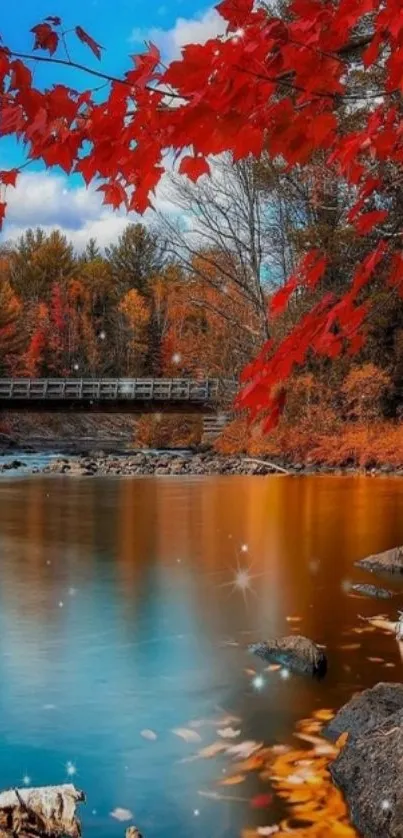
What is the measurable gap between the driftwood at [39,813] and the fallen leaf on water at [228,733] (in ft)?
3.85

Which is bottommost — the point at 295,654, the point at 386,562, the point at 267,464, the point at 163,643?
the point at 163,643

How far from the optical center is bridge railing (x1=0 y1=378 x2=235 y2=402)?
4200cm

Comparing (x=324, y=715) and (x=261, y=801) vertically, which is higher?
(x=324, y=715)

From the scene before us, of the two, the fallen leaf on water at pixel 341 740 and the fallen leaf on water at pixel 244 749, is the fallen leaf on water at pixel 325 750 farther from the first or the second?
the fallen leaf on water at pixel 244 749

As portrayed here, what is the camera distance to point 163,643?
22.0ft

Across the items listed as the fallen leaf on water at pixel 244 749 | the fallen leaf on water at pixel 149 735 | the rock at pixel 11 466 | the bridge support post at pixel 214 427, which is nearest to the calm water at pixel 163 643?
the fallen leaf on water at pixel 149 735

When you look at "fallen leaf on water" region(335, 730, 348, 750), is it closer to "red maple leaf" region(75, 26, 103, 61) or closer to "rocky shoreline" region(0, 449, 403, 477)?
"red maple leaf" region(75, 26, 103, 61)

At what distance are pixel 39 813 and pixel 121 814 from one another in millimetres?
469

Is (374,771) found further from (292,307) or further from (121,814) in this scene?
(292,307)

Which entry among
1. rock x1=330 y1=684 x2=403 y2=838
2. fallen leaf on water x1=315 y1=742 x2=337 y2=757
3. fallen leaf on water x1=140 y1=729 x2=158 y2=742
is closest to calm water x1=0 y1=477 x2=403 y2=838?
fallen leaf on water x1=140 y1=729 x2=158 y2=742

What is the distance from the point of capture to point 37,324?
67.6 metres

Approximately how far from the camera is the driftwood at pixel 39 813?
3500mm

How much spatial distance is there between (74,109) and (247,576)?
6958 millimetres

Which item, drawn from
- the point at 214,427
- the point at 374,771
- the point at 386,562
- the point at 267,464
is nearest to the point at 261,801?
the point at 374,771
